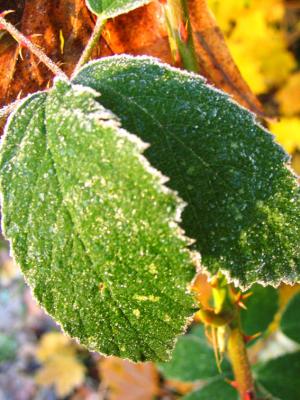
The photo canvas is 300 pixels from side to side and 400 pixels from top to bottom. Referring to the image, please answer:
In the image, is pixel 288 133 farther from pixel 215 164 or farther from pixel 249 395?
pixel 215 164

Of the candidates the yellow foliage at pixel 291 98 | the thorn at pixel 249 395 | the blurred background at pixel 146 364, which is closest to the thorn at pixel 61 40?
the blurred background at pixel 146 364

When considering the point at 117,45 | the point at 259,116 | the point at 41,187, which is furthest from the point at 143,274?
the point at 259,116

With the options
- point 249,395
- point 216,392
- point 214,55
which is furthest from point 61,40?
point 216,392

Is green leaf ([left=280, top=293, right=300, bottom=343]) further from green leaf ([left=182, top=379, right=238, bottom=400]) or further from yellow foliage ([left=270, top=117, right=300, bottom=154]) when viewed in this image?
yellow foliage ([left=270, top=117, right=300, bottom=154])

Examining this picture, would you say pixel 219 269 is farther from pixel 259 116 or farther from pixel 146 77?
pixel 259 116

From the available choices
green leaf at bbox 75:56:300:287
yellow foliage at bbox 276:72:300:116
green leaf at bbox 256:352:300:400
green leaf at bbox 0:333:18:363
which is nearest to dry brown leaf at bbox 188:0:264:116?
green leaf at bbox 75:56:300:287

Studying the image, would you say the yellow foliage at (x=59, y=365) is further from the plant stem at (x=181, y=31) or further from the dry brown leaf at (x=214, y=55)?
the plant stem at (x=181, y=31)
